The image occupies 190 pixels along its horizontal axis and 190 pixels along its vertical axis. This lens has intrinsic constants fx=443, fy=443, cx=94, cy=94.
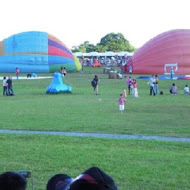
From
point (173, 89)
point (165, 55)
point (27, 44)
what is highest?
→ point (27, 44)

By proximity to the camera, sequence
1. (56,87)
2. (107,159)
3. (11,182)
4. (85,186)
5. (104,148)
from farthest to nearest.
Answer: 1. (56,87)
2. (104,148)
3. (107,159)
4. (11,182)
5. (85,186)

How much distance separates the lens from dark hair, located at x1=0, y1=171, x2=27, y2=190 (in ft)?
8.02

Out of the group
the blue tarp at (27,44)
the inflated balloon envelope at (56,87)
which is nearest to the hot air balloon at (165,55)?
the blue tarp at (27,44)

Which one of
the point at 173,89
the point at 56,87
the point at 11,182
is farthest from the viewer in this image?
the point at 56,87

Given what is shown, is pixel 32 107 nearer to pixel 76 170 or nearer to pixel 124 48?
pixel 76 170

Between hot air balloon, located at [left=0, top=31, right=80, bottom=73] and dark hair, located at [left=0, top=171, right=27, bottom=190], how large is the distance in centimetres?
4886

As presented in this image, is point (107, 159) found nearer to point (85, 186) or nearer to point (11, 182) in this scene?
point (11, 182)

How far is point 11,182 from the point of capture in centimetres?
246

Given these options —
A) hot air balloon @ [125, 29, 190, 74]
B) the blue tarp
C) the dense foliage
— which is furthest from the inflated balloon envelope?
the dense foliage

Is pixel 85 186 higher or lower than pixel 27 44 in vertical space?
lower

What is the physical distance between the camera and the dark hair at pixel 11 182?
2443 millimetres

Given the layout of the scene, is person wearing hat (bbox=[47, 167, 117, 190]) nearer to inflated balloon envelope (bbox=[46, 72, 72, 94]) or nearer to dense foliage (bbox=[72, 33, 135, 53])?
inflated balloon envelope (bbox=[46, 72, 72, 94])

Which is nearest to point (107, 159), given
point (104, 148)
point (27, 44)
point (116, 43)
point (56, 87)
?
point (104, 148)

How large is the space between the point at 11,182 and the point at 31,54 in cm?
4936
